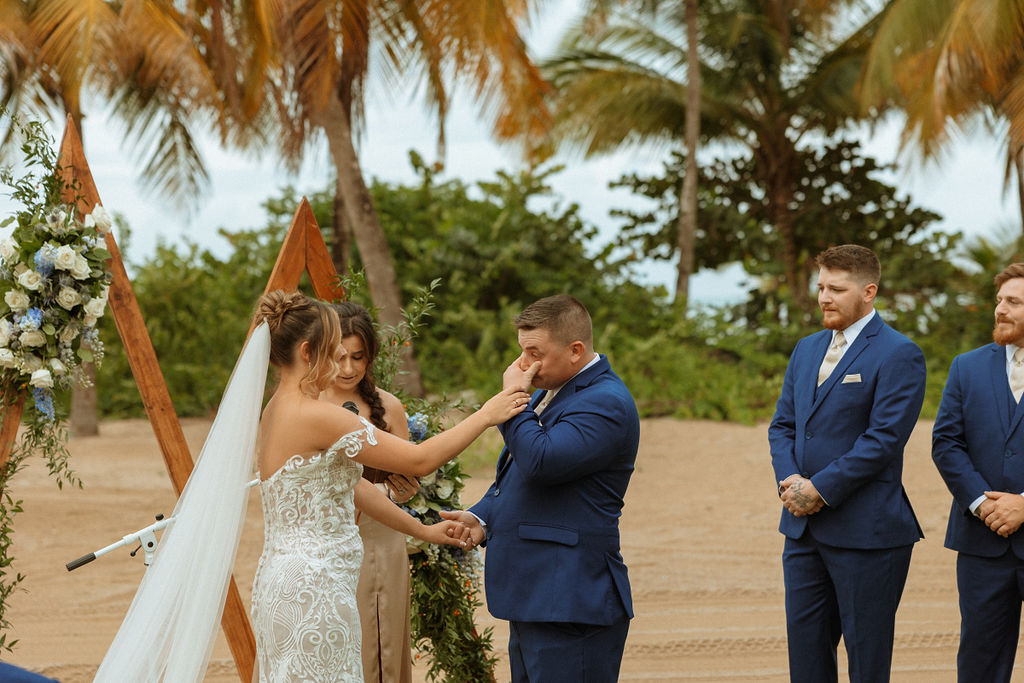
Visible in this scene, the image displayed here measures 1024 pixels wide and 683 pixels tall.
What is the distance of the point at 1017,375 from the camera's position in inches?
173

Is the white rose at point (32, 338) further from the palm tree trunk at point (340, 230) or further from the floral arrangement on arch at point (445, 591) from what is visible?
the palm tree trunk at point (340, 230)

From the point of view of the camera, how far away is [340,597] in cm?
352

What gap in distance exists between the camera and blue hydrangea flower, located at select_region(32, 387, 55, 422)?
4215 millimetres

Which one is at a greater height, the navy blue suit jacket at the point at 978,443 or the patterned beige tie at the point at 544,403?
the patterned beige tie at the point at 544,403

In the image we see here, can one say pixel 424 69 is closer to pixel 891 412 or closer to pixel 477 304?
pixel 477 304

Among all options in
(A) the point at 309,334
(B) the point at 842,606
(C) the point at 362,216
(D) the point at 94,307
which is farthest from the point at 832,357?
(C) the point at 362,216

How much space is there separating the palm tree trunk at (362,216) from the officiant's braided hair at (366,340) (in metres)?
7.27

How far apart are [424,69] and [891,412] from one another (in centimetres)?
937

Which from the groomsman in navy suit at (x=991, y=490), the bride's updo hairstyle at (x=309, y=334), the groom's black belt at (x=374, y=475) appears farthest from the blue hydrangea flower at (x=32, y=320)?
the groomsman in navy suit at (x=991, y=490)

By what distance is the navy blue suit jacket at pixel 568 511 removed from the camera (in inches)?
135

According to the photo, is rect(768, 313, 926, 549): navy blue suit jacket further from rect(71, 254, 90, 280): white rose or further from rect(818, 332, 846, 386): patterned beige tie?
rect(71, 254, 90, 280): white rose

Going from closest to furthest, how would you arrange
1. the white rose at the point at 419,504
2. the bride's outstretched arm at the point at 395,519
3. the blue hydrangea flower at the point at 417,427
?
1. the bride's outstretched arm at the point at 395,519
2. the white rose at the point at 419,504
3. the blue hydrangea flower at the point at 417,427

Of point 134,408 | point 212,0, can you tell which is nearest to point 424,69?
point 212,0

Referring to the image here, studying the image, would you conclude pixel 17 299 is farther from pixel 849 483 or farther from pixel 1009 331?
pixel 1009 331
